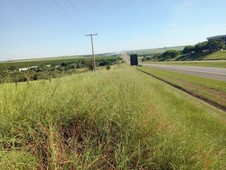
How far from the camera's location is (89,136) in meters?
4.00

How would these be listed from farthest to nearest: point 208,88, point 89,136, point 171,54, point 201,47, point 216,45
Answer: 1. point 171,54
2. point 201,47
3. point 216,45
4. point 208,88
5. point 89,136

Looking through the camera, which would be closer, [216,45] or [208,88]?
[208,88]

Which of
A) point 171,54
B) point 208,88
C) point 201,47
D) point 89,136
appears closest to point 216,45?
point 201,47

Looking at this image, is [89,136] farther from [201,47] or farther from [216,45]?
[201,47]

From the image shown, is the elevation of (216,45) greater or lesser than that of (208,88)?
greater

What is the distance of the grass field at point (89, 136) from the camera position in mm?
3383

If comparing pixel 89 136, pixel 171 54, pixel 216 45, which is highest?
pixel 216 45

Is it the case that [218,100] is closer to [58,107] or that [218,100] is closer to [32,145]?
[58,107]

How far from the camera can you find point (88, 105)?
4.71 m

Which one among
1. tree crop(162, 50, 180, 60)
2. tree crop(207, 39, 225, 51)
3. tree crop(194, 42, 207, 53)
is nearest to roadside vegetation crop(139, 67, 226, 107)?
tree crop(207, 39, 225, 51)

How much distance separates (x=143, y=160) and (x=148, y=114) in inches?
50.9

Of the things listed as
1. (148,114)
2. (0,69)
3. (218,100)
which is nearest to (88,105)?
(148,114)

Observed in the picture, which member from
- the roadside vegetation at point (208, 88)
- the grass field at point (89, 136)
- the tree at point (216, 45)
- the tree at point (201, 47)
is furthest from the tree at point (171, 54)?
the grass field at point (89, 136)

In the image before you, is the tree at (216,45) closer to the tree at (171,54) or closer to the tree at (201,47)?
the tree at (201,47)
